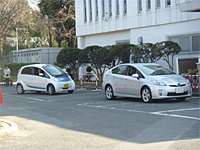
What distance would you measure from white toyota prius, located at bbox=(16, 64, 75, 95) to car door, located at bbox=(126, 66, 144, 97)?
5.97m

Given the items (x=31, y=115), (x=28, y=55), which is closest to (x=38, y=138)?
(x=31, y=115)

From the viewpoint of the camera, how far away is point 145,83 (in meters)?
15.4

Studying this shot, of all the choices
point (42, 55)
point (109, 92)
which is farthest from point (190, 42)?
point (42, 55)

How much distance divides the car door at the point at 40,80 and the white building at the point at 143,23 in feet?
24.1

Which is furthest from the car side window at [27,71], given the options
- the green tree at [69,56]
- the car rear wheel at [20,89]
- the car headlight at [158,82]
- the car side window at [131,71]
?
the car headlight at [158,82]

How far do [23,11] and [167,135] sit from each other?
37.3 meters

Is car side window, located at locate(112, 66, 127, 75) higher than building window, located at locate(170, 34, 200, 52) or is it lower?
lower

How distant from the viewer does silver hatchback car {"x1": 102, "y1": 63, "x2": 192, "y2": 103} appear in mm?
14836

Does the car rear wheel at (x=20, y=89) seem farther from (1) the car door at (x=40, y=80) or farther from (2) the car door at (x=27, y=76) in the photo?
(1) the car door at (x=40, y=80)

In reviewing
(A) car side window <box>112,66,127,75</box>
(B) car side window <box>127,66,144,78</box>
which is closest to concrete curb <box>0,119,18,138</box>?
(B) car side window <box>127,66,144,78</box>

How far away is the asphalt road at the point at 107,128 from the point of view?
7770 millimetres

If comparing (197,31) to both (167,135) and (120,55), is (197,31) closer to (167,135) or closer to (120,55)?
(120,55)

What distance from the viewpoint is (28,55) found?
47438 mm

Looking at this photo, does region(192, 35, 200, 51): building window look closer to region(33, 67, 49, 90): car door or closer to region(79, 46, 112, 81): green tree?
region(79, 46, 112, 81): green tree
